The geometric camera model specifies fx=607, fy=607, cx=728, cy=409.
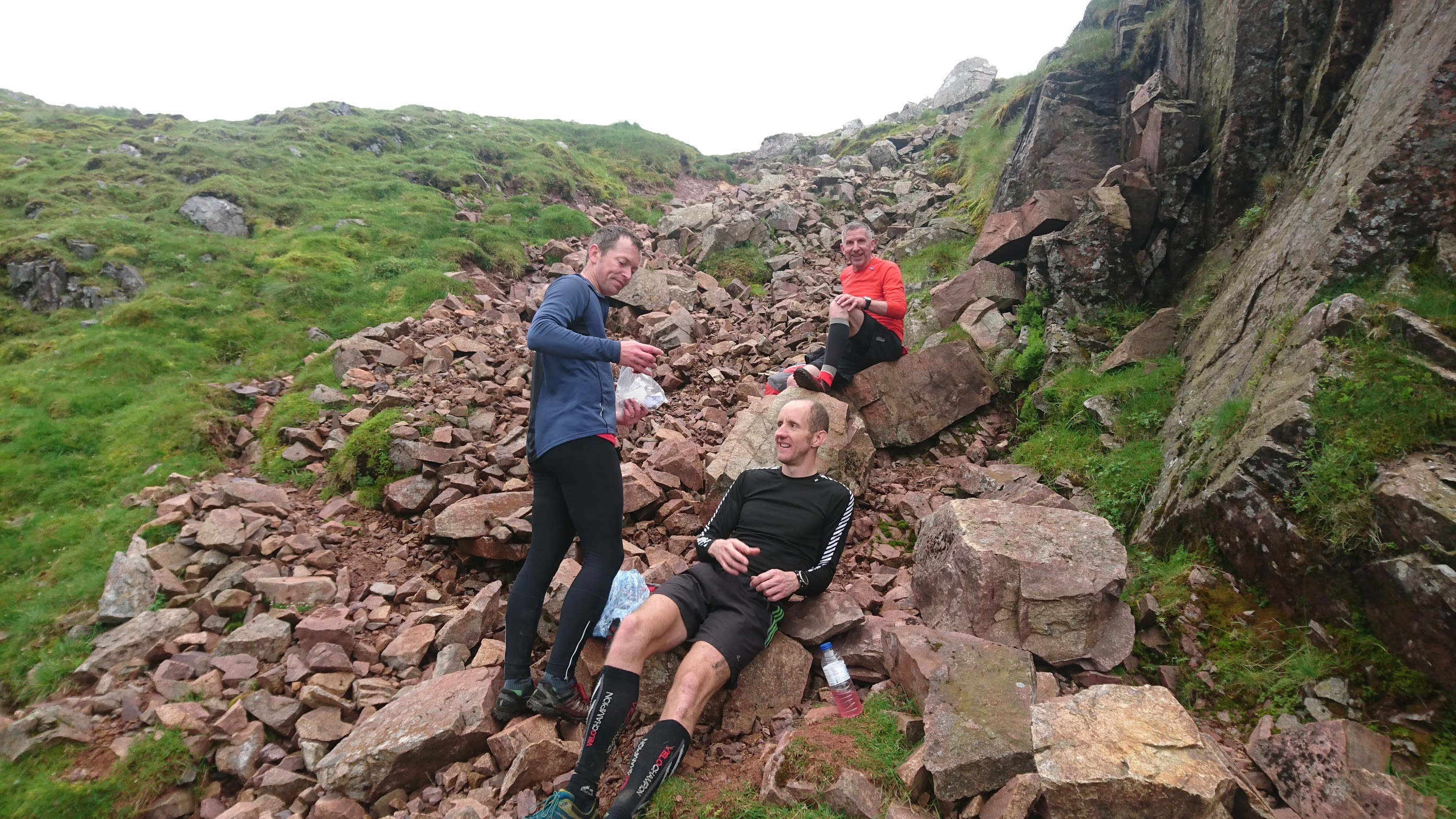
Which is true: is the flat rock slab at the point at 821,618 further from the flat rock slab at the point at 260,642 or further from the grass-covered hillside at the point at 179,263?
the grass-covered hillside at the point at 179,263

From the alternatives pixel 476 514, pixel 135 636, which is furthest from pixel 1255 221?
pixel 135 636

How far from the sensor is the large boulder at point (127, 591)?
19.4ft

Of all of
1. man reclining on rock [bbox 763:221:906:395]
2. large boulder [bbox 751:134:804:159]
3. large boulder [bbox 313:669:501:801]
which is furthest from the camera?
large boulder [bbox 751:134:804:159]

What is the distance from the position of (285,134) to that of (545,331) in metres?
29.6

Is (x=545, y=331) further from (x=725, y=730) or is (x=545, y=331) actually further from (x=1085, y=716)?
(x=1085, y=716)

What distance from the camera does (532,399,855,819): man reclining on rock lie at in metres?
3.52

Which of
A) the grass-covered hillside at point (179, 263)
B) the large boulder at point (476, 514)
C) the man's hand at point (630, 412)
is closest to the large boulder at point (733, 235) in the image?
the grass-covered hillside at point (179, 263)

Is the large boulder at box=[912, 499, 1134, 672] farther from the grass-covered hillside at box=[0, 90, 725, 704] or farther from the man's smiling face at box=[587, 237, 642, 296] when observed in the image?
the grass-covered hillside at box=[0, 90, 725, 704]

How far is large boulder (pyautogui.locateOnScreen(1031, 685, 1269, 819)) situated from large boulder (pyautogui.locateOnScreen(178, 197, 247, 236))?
21366 millimetres

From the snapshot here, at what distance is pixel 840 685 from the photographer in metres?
4.18

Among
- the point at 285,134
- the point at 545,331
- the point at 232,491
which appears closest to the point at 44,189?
the point at 285,134

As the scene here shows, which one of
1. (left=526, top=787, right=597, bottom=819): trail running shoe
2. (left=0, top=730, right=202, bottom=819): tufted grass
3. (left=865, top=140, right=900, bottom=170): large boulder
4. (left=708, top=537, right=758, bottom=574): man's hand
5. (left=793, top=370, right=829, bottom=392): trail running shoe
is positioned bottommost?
(left=0, top=730, right=202, bottom=819): tufted grass

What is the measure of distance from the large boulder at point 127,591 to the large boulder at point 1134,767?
25.8 feet

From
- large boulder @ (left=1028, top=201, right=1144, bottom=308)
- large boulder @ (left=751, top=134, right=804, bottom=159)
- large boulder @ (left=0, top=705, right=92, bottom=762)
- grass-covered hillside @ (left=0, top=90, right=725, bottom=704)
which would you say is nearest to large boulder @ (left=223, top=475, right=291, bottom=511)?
grass-covered hillside @ (left=0, top=90, right=725, bottom=704)
